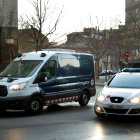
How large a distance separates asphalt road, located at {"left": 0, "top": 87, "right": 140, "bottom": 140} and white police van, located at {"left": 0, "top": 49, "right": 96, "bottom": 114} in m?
0.53

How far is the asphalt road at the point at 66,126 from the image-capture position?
428 inches

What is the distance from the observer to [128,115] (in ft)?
42.9

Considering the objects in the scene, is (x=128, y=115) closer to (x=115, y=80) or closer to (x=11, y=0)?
(x=115, y=80)

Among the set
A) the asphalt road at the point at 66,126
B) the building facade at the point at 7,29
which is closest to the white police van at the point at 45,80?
the asphalt road at the point at 66,126

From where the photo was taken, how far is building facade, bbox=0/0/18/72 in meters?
33.5

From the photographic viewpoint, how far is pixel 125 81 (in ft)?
47.9

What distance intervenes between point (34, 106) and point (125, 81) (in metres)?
3.21

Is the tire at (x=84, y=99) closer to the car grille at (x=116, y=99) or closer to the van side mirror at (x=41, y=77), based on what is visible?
the van side mirror at (x=41, y=77)

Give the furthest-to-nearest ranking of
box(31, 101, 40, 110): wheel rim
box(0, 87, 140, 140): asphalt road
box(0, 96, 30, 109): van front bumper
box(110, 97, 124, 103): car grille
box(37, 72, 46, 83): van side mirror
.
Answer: box(37, 72, 46, 83): van side mirror → box(31, 101, 40, 110): wheel rim → box(0, 96, 30, 109): van front bumper → box(110, 97, 124, 103): car grille → box(0, 87, 140, 140): asphalt road

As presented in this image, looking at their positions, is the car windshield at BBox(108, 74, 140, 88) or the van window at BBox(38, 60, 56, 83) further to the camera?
the van window at BBox(38, 60, 56, 83)

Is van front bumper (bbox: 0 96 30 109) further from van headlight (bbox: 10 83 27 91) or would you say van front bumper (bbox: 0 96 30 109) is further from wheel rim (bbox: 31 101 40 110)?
wheel rim (bbox: 31 101 40 110)

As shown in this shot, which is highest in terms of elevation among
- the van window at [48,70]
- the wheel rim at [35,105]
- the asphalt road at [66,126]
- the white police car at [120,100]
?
the van window at [48,70]

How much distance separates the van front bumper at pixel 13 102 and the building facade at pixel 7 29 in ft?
58.5

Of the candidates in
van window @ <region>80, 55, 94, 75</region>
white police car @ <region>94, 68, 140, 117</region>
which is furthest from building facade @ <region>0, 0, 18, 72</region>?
white police car @ <region>94, 68, 140, 117</region>
